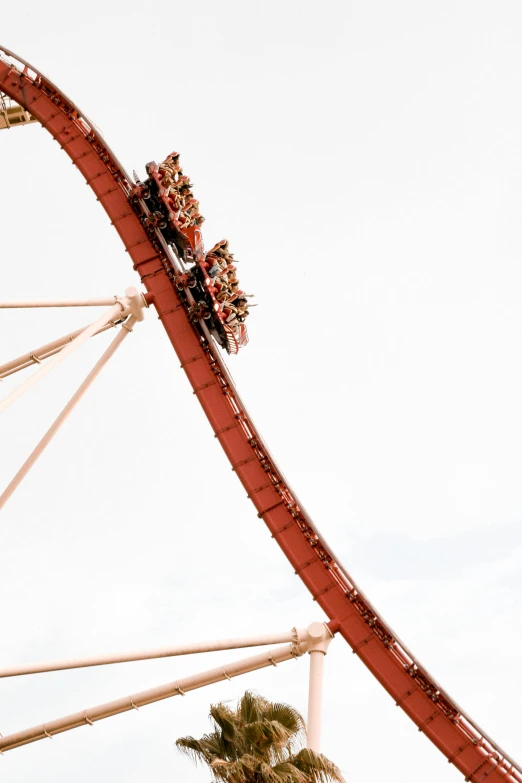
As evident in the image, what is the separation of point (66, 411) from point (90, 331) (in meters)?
1.38

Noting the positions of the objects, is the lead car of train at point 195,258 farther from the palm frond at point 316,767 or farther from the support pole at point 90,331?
the palm frond at point 316,767

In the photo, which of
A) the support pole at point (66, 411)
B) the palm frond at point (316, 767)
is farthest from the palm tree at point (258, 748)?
the support pole at point (66, 411)

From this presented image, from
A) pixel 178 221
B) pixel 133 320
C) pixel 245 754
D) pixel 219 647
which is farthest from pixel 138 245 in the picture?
pixel 245 754

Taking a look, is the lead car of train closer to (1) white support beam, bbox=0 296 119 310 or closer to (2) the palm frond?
A: (1) white support beam, bbox=0 296 119 310

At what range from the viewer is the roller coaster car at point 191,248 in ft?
59.6

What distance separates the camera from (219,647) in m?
13.4

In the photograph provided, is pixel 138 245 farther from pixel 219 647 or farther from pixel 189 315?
pixel 219 647

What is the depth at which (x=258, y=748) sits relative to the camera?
10.3 metres

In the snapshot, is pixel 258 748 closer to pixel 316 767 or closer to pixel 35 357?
pixel 316 767

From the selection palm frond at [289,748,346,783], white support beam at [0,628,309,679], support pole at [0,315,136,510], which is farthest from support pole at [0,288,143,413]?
palm frond at [289,748,346,783]

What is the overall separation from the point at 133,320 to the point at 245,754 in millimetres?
9346

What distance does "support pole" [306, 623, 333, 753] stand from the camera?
12.4 metres

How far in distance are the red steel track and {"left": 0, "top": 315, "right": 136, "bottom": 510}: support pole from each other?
3.09 ft

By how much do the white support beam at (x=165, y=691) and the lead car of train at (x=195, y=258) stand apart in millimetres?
6331
